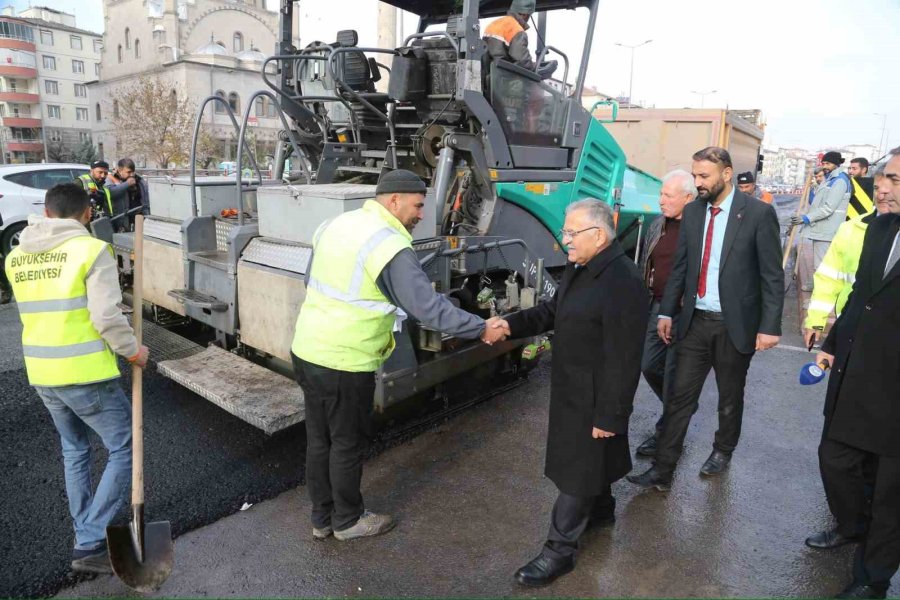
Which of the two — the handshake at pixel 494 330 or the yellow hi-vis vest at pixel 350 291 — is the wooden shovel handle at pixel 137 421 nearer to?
the yellow hi-vis vest at pixel 350 291

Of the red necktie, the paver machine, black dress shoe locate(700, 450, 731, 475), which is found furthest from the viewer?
the paver machine

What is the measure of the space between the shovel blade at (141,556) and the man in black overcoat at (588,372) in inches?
58.6

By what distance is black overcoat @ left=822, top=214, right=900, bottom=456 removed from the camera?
2.53 metres

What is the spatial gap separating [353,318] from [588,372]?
102 cm

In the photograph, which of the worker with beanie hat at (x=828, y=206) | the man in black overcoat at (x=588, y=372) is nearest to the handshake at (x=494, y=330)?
the man in black overcoat at (x=588, y=372)

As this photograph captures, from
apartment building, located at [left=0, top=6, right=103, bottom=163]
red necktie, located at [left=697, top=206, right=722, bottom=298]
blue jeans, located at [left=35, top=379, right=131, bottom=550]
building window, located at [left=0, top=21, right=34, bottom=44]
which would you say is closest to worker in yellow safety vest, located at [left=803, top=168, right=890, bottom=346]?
red necktie, located at [left=697, top=206, right=722, bottom=298]

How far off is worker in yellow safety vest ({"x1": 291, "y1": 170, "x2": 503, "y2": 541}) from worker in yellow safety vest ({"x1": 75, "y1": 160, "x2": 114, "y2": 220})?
17.9ft

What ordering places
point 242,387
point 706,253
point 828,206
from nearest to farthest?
point 706,253
point 242,387
point 828,206

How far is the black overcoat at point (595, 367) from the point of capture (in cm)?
253

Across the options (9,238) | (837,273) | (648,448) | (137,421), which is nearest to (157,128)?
(9,238)

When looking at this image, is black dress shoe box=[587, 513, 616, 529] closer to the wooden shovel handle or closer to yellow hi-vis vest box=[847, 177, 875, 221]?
the wooden shovel handle

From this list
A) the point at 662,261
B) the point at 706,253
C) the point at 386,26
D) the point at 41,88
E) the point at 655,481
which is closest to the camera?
the point at 706,253

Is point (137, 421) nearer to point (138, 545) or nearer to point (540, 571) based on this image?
point (138, 545)

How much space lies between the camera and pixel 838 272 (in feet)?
10.1
